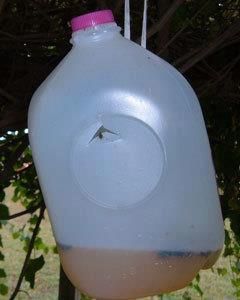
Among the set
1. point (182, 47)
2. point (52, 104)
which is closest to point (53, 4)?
point (182, 47)

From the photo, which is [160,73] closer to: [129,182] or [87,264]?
[129,182]

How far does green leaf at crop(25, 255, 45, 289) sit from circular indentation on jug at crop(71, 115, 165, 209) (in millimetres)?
1350

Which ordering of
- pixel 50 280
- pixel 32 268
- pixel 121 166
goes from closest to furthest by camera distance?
pixel 121 166 → pixel 32 268 → pixel 50 280

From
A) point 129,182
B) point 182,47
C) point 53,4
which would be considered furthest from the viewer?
point 53,4

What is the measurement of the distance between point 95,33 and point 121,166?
→ 6.6 inches

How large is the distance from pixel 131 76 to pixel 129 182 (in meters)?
0.12

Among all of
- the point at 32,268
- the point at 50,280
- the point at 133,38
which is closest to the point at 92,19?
the point at 133,38

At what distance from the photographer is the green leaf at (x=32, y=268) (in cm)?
220

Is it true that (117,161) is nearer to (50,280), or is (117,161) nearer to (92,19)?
(92,19)

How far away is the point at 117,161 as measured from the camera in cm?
88

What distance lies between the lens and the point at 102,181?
871mm

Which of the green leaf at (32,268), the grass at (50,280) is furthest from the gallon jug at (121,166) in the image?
the grass at (50,280)

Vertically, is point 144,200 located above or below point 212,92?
above

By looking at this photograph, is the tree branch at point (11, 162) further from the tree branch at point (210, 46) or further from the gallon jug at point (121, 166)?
the gallon jug at point (121, 166)
